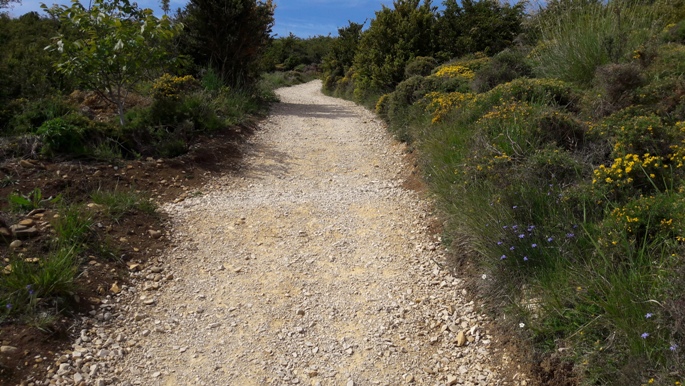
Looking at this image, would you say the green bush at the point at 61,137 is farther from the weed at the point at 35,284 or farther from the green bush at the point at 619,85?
the green bush at the point at 619,85

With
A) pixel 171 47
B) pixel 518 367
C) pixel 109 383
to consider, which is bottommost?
pixel 109 383

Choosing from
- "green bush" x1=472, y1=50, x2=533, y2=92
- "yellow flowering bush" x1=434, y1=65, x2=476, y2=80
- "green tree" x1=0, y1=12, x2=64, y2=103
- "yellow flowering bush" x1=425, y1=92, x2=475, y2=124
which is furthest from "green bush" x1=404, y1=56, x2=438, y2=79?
"green tree" x1=0, y1=12, x2=64, y2=103

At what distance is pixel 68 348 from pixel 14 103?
5.70 m

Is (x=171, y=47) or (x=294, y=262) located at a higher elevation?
(x=171, y=47)

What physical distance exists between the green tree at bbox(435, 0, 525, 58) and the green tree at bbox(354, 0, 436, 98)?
0.67 metres

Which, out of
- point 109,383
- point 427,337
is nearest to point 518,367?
point 427,337

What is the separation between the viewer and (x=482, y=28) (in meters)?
13.2

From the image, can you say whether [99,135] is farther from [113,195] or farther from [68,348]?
[68,348]

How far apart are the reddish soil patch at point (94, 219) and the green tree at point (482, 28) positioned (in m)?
8.56

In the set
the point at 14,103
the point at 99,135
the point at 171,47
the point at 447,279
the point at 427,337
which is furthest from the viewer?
the point at 171,47

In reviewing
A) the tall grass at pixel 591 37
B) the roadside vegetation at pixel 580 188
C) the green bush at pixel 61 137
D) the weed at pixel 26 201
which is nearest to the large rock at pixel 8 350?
the weed at pixel 26 201

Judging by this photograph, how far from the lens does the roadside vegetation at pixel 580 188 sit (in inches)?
98.8

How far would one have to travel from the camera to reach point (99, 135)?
652 centimetres

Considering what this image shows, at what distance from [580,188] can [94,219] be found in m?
4.41
